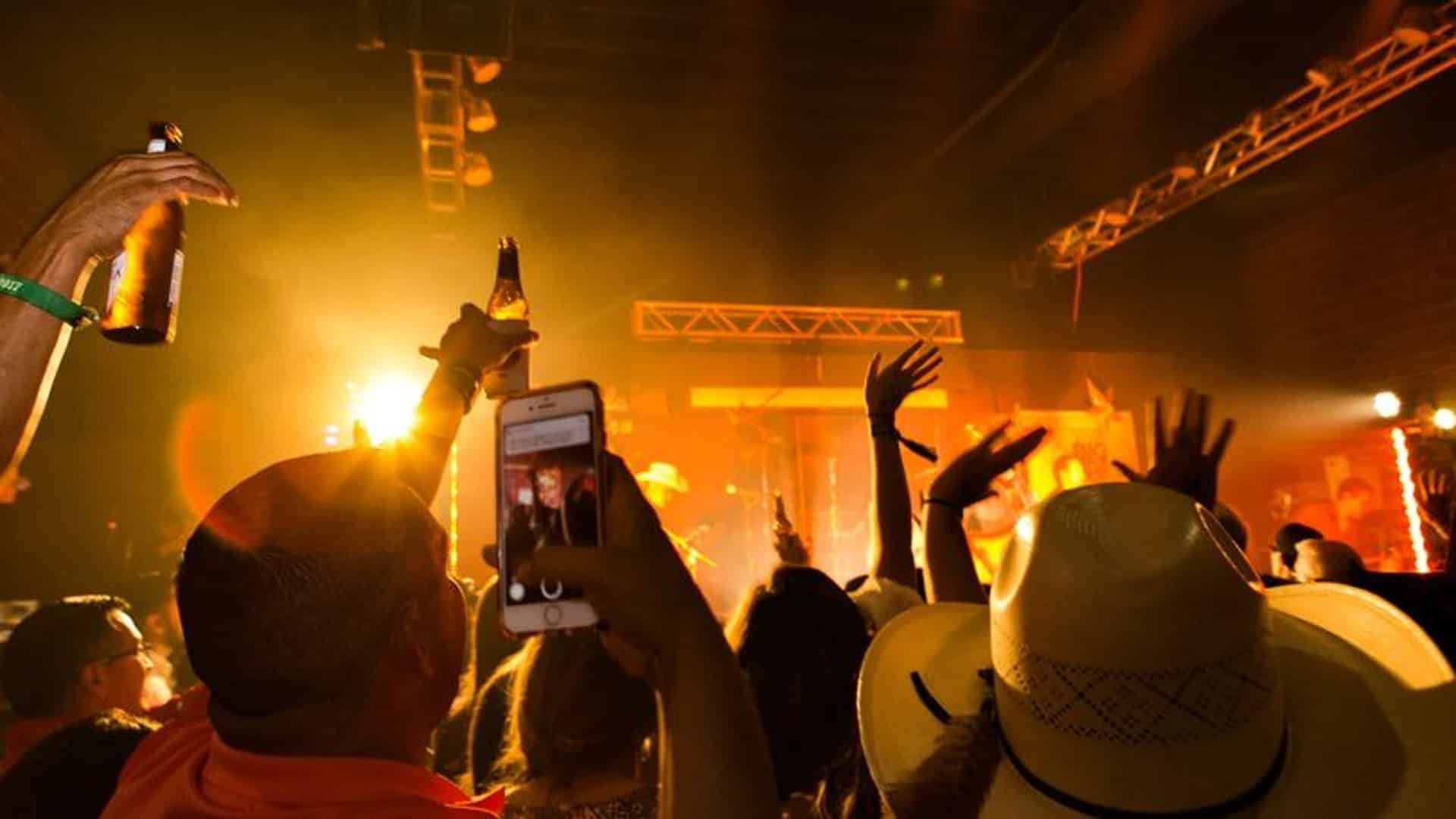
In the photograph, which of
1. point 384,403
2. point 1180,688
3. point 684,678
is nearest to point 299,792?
point 684,678

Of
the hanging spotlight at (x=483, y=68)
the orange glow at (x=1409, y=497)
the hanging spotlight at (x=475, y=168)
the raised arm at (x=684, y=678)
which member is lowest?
the orange glow at (x=1409, y=497)

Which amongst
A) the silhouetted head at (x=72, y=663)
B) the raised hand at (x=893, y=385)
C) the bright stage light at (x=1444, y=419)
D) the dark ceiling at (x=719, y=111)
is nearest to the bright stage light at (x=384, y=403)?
the dark ceiling at (x=719, y=111)

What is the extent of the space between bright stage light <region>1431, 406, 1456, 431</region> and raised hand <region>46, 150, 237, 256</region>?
39.6 feet

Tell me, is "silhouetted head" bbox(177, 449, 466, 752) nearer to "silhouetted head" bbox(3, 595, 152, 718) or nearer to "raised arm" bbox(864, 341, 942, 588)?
"raised arm" bbox(864, 341, 942, 588)

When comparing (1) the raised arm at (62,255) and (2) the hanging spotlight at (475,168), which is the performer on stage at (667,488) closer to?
(2) the hanging spotlight at (475,168)

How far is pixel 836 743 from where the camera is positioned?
5.43 ft

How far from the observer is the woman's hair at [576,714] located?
5.31ft

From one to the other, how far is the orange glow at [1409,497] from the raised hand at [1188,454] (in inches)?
419

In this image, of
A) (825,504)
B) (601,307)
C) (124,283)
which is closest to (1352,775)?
(124,283)

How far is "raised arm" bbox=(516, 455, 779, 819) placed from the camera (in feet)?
2.44

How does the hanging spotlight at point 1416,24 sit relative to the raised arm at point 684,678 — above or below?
above

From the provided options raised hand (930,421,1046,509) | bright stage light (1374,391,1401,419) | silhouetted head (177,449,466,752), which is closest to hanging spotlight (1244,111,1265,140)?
bright stage light (1374,391,1401,419)

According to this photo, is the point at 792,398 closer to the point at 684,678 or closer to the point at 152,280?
the point at 152,280

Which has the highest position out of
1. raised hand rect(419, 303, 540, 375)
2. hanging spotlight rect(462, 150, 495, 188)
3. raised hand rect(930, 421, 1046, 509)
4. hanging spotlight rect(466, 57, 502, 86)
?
hanging spotlight rect(466, 57, 502, 86)
